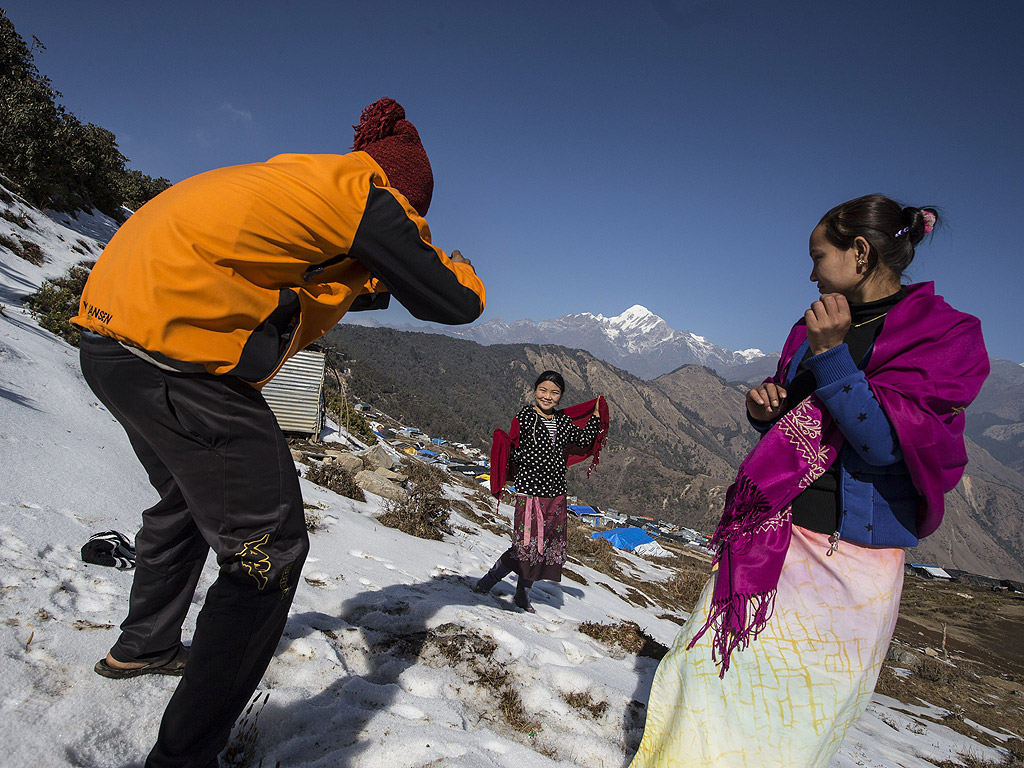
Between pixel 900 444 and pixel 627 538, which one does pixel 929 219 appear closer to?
pixel 900 444

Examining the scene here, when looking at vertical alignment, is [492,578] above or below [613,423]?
below

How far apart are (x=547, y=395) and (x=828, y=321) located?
10.5 ft

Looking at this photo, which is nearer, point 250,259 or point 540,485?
point 250,259

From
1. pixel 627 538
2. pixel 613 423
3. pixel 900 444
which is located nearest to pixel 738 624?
pixel 900 444

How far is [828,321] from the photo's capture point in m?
1.51

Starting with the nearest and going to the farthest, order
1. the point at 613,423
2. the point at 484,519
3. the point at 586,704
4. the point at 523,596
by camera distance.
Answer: the point at 586,704
the point at 523,596
the point at 484,519
the point at 613,423

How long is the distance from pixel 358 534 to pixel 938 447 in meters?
4.44

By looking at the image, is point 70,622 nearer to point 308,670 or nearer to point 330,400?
point 308,670

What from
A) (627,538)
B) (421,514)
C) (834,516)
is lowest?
(627,538)

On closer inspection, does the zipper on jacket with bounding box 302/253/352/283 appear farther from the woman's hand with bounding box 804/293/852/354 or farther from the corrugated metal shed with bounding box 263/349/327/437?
the corrugated metal shed with bounding box 263/349/327/437

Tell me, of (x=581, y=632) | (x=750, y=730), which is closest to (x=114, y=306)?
(x=750, y=730)

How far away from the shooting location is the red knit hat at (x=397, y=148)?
1.61m

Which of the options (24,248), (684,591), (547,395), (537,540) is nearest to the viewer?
(537,540)

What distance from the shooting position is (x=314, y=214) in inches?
52.0
